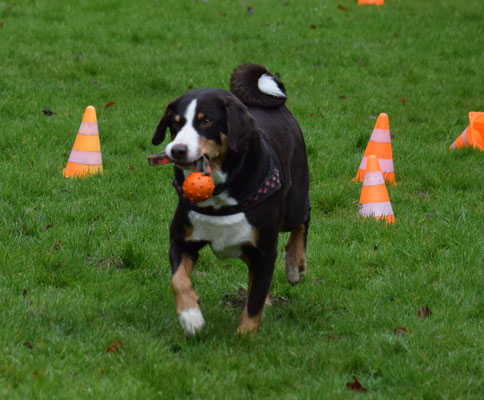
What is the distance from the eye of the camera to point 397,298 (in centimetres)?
452

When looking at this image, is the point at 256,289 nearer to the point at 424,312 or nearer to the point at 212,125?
the point at 212,125

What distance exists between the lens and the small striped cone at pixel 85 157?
6.41 m

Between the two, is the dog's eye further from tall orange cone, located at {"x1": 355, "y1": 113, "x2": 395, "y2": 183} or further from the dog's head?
tall orange cone, located at {"x1": 355, "y1": 113, "x2": 395, "y2": 183}

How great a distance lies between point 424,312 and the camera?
4273 mm

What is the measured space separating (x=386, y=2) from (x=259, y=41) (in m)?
4.02

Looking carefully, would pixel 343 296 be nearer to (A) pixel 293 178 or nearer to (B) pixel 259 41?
(A) pixel 293 178

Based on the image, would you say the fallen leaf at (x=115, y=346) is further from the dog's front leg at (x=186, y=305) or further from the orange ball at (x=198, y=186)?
the orange ball at (x=198, y=186)

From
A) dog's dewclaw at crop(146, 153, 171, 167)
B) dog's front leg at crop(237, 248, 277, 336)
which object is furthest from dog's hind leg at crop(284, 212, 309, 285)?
dog's dewclaw at crop(146, 153, 171, 167)

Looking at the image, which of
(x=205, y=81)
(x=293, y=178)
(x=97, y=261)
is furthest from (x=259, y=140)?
(x=205, y=81)

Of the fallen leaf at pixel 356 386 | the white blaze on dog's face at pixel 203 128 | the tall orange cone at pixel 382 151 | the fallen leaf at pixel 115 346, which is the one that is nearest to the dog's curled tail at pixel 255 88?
the white blaze on dog's face at pixel 203 128

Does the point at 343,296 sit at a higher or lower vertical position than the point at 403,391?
lower

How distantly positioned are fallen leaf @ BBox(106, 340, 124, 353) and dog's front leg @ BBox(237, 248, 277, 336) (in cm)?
65

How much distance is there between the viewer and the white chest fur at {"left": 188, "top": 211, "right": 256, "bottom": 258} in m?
3.79

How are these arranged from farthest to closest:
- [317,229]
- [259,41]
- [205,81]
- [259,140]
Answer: [259,41], [205,81], [317,229], [259,140]
